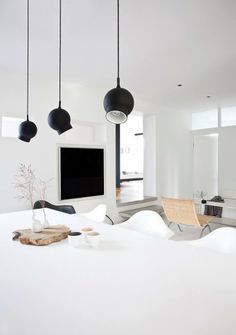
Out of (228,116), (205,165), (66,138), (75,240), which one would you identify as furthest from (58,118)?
(205,165)

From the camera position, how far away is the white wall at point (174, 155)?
668 centimetres

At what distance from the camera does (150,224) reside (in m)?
2.64

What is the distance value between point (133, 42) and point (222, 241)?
7.80ft

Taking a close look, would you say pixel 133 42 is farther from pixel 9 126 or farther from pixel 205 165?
pixel 205 165

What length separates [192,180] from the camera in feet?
25.2

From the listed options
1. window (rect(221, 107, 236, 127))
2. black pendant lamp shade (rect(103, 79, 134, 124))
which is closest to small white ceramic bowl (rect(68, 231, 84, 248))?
black pendant lamp shade (rect(103, 79, 134, 124))

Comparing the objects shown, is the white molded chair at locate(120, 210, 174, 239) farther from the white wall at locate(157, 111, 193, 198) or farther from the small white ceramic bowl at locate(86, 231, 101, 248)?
the white wall at locate(157, 111, 193, 198)

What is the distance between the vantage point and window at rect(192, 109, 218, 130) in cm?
719

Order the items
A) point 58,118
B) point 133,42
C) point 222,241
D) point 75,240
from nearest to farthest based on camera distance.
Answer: point 75,240
point 222,241
point 58,118
point 133,42

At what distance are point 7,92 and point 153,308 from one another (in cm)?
391

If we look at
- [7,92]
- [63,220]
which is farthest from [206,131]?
[63,220]

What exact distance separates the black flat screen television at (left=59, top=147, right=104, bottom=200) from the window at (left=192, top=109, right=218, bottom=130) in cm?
367

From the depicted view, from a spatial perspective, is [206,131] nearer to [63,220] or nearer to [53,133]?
[53,133]

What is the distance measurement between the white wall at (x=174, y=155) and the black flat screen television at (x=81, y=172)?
197 centimetres
